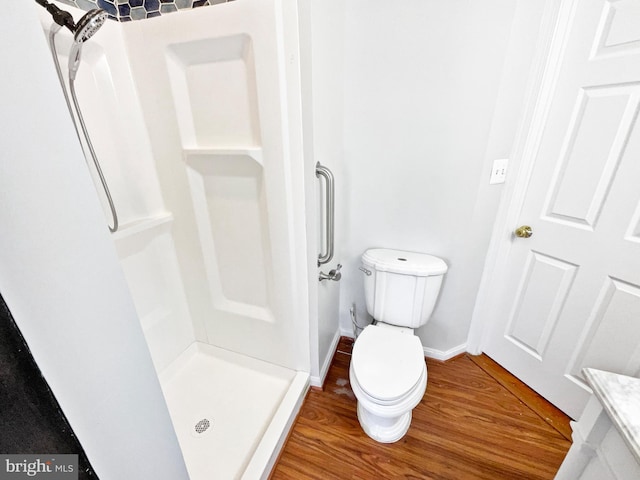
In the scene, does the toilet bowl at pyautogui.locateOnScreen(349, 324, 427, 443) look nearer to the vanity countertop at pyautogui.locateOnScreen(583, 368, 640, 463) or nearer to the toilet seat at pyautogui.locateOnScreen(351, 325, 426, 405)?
the toilet seat at pyautogui.locateOnScreen(351, 325, 426, 405)

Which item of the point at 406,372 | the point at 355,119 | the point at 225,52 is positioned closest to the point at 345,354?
the point at 406,372

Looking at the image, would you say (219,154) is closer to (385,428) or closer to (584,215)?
(385,428)

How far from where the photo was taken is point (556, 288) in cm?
132

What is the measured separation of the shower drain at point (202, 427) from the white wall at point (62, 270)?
1.03m

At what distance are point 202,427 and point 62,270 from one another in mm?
1370

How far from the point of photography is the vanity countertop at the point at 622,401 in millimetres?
558

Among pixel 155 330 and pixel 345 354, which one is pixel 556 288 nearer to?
pixel 345 354

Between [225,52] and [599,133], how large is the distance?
60.9 inches

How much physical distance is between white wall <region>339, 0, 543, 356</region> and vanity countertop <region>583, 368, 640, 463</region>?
83 cm

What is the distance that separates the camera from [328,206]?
3.97 feet

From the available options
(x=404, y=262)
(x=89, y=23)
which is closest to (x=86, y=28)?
(x=89, y=23)

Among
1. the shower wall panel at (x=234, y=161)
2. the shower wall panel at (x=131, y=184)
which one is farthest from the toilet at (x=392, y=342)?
the shower wall panel at (x=131, y=184)

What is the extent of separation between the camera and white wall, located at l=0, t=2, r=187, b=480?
0.30m

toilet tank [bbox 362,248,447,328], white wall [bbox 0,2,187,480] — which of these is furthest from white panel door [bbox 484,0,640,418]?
white wall [bbox 0,2,187,480]
